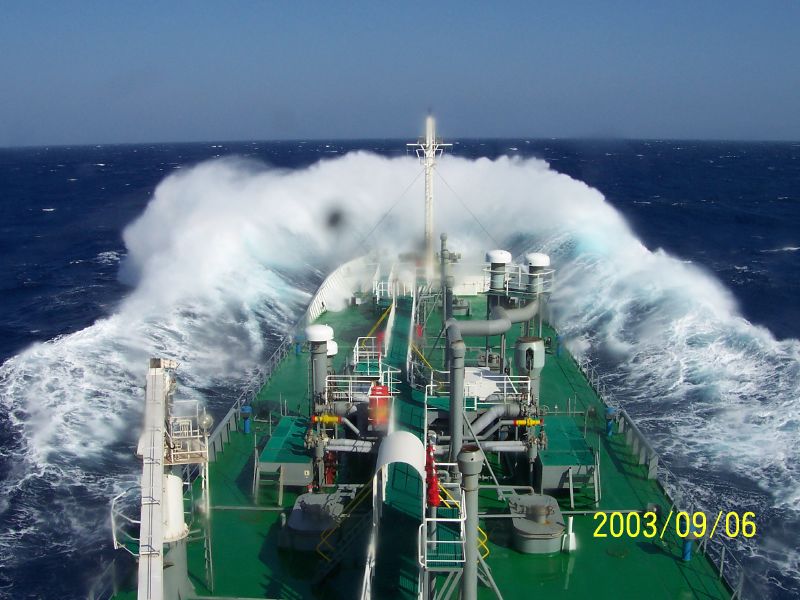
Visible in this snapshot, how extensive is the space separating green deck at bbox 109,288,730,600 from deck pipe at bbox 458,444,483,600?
2.19 m

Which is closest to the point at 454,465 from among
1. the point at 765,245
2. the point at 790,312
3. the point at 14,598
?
the point at 14,598

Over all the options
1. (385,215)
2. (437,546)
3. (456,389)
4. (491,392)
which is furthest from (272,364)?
(385,215)

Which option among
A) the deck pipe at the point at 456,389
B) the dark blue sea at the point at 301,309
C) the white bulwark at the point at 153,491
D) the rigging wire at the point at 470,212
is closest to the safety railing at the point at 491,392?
the deck pipe at the point at 456,389

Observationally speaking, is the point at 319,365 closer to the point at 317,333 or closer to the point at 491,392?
the point at 317,333

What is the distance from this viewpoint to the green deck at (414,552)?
14.4m

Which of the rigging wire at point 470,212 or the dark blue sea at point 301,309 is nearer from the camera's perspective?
the dark blue sea at point 301,309

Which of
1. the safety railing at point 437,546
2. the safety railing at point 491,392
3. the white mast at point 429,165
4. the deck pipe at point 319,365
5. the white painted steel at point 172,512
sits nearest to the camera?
the white painted steel at point 172,512

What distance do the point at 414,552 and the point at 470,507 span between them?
12.2 ft

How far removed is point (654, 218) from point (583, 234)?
122ft

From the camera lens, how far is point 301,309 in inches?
1841

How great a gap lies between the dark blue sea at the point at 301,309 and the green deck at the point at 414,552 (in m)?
5.53

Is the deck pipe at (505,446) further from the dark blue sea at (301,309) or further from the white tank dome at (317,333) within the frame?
the dark blue sea at (301,309)

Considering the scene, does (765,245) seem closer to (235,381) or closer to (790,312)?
(790,312)

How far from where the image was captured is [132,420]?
1155 inches
